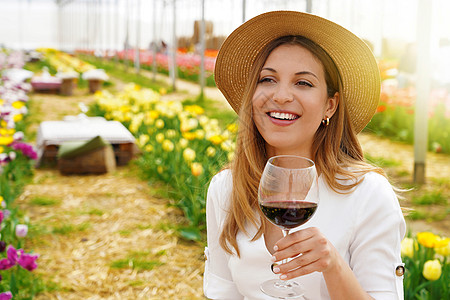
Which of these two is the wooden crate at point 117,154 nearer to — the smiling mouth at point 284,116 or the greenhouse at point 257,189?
the greenhouse at point 257,189

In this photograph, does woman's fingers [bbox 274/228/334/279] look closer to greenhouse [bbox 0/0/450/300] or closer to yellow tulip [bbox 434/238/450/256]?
greenhouse [bbox 0/0/450/300]

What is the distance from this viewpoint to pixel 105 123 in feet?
19.3

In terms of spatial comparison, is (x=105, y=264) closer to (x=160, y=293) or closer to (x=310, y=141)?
(x=160, y=293)

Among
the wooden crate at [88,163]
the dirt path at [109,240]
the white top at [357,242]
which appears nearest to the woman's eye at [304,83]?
the white top at [357,242]

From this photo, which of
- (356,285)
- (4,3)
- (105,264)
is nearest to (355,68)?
(356,285)

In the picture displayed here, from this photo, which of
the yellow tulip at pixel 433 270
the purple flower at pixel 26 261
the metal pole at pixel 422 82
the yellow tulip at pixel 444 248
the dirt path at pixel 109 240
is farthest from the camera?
the metal pole at pixel 422 82

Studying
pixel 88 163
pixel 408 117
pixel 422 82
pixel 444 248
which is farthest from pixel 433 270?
pixel 408 117

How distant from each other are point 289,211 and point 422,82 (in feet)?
12.9

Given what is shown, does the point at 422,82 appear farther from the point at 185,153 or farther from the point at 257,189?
the point at 257,189

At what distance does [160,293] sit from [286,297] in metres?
1.58

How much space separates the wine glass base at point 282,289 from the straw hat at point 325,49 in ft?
1.87

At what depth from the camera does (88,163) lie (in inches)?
199

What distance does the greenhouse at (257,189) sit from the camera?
1.39 metres

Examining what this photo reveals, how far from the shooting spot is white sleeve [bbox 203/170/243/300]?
1.69 meters
